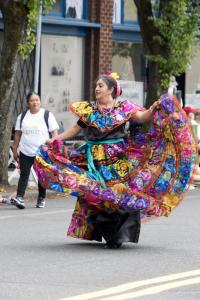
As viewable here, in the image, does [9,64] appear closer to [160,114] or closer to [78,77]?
[78,77]

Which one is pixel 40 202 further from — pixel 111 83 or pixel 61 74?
pixel 61 74

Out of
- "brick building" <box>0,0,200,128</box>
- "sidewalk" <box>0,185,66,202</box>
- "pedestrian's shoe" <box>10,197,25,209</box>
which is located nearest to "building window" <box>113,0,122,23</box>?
"brick building" <box>0,0,200,128</box>

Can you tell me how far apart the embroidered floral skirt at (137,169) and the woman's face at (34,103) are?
179 inches

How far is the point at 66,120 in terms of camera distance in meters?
25.0

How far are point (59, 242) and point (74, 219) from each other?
0.67 metres

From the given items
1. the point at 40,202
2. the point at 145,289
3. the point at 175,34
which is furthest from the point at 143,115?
the point at 175,34

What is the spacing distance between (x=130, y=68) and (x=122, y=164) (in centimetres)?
1589

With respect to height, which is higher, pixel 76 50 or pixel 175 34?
pixel 175 34

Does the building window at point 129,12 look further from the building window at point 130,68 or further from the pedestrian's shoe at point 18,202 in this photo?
the pedestrian's shoe at point 18,202

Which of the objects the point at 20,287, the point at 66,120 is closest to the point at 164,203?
the point at 20,287

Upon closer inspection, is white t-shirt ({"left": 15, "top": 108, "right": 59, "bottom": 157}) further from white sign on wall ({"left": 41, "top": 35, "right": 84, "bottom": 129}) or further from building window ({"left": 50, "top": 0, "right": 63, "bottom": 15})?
building window ({"left": 50, "top": 0, "right": 63, "bottom": 15})

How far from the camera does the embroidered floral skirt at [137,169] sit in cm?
1081

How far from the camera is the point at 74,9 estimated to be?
24875 millimetres

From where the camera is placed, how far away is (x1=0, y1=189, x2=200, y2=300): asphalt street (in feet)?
27.3
